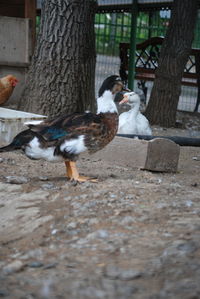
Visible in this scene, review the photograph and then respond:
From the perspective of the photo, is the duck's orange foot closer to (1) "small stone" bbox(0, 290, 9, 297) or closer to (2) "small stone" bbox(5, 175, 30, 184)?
(2) "small stone" bbox(5, 175, 30, 184)

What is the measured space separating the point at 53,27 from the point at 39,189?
303cm

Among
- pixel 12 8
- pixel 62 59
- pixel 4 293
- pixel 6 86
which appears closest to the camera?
pixel 4 293

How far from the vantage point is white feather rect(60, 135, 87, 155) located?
4.51 m

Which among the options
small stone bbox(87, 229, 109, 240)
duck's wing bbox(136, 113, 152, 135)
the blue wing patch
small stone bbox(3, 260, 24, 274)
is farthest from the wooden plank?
small stone bbox(3, 260, 24, 274)

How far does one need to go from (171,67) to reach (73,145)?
489cm

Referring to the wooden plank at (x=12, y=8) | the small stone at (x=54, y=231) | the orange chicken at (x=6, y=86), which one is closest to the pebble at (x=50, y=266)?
the small stone at (x=54, y=231)

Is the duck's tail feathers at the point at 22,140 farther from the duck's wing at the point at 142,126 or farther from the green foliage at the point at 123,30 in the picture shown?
the green foliage at the point at 123,30

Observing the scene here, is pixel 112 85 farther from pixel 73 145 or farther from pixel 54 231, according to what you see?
pixel 54 231

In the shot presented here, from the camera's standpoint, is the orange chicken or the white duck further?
the orange chicken

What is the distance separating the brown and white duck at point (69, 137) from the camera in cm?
452

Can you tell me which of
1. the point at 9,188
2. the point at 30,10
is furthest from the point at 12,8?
the point at 9,188

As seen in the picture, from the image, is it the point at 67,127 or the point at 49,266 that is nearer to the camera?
the point at 49,266

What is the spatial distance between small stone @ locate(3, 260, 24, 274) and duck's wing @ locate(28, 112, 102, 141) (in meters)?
1.74

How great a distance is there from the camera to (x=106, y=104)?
4.75 metres
